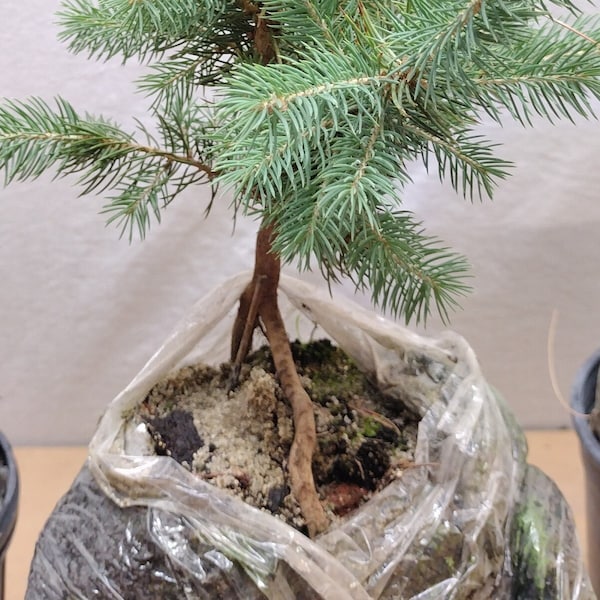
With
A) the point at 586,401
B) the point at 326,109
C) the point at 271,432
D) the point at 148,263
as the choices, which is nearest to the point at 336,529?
the point at 271,432

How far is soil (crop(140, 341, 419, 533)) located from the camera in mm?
566

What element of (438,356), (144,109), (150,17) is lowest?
(438,356)

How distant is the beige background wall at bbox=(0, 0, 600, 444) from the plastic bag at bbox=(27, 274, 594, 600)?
0.35 metres

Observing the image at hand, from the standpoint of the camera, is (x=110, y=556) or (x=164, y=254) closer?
(x=110, y=556)

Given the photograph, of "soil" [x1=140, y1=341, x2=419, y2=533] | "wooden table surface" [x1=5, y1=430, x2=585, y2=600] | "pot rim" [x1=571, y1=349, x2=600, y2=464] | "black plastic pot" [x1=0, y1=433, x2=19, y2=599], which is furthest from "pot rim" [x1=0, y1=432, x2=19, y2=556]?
"pot rim" [x1=571, y1=349, x2=600, y2=464]

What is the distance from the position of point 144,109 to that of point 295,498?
1.82 feet

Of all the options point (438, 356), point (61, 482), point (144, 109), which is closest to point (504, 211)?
point (438, 356)

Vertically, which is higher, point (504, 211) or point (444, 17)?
point (444, 17)

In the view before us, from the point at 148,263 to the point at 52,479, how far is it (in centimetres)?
35

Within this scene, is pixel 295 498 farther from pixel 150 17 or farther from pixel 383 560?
pixel 150 17

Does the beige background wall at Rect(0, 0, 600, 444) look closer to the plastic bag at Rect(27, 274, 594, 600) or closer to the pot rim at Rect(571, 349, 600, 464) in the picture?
the pot rim at Rect(571, 349, 600, 464)

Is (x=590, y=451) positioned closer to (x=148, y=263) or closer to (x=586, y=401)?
(x=586, y=401)

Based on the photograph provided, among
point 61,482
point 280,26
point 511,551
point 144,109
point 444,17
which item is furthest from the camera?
point 61,482

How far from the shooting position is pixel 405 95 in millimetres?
427
